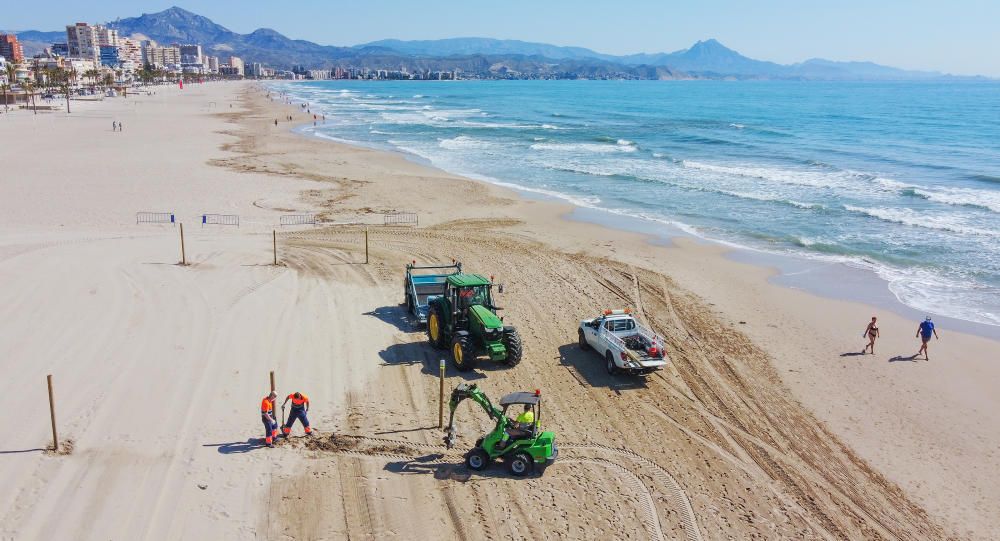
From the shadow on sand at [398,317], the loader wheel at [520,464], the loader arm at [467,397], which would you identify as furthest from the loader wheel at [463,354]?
the loader wheel at [520,464]

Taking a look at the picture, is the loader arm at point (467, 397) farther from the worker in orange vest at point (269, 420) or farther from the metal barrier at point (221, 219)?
the metal barrier at point (221, 219)

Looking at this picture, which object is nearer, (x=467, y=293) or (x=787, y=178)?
(x=467, y=293)

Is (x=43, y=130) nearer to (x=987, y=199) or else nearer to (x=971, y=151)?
(x=987, y=199)

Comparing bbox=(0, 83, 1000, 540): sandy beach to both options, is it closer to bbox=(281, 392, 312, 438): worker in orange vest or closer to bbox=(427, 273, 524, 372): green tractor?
bbox=(281, 392, 312, 438): worker in orange vest

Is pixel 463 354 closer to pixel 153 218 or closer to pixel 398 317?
pixel 398 317

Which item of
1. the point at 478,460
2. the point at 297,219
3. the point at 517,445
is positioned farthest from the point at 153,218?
the point at 517,445
